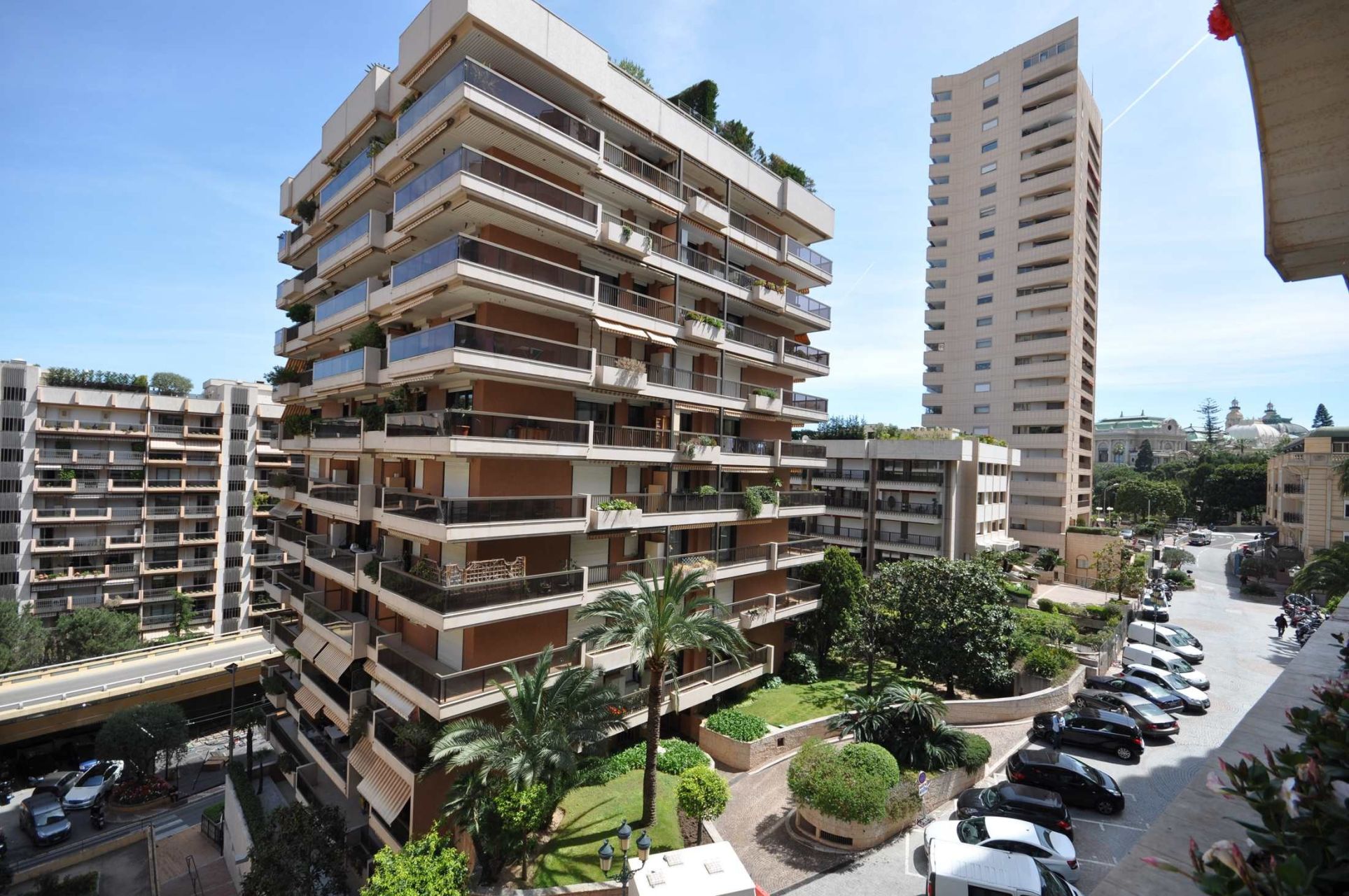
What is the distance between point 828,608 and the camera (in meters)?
31.7

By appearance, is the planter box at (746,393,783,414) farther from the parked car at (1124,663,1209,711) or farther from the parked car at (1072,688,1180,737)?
the parked car at (1124,663,1209,711)

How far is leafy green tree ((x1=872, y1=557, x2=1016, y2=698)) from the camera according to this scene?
1027 inches

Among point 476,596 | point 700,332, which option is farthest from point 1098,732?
point 476,596

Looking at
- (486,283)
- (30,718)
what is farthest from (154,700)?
(486,283)

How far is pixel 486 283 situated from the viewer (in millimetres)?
18547

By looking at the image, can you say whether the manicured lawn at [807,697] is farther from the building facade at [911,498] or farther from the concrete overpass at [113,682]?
the concrete overpass at [113,682]

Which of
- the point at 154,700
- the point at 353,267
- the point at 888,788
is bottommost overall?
the point at 154,700

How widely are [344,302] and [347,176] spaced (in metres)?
5.48

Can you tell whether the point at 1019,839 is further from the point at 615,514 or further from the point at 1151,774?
the point at 615,514

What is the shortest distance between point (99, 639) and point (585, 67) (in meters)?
59.9

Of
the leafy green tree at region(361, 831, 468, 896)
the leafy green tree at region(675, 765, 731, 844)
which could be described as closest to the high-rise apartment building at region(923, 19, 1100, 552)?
the leafy green tree at region(675, 765, 731, 844)

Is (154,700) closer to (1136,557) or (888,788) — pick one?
(888,788)

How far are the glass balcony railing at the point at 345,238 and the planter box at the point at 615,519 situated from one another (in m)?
14.5

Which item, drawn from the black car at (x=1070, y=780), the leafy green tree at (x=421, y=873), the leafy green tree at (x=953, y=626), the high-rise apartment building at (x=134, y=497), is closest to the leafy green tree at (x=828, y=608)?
the leafy green tree at (x=953, y=626)
